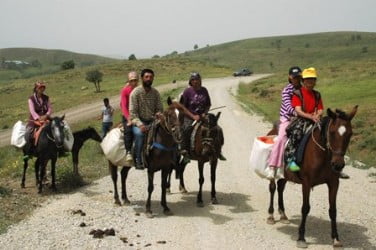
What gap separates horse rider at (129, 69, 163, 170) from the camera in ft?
33.0

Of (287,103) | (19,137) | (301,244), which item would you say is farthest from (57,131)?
(301,244)

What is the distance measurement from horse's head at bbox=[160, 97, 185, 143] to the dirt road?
1.79m

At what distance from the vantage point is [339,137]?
705 cm

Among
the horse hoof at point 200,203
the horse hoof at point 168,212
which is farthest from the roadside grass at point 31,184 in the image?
the horse hoof at point 200,203

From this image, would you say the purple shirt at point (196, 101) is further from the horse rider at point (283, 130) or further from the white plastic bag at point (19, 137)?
the white plastic bag at point (19, 137)

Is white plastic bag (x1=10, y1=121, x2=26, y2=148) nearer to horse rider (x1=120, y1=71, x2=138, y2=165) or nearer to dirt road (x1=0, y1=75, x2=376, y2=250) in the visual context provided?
dirt road (x1=0, y1=75, x2=376, y2=250)

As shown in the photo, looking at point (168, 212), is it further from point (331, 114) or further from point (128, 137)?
point (331, 114)

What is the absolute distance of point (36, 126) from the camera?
41.6 feet

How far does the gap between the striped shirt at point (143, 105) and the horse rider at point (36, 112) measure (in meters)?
3.46

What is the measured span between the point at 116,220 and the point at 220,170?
221 inches

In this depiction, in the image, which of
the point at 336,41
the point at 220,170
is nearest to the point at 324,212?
the point at 220,170

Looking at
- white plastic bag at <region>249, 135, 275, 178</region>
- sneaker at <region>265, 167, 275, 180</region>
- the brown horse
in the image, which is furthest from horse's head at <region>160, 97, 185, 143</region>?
the brown horse

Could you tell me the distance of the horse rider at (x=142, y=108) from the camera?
10055 millimetres

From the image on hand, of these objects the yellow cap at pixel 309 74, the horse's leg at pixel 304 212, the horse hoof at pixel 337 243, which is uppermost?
the yellow cap at pixel 309 74
